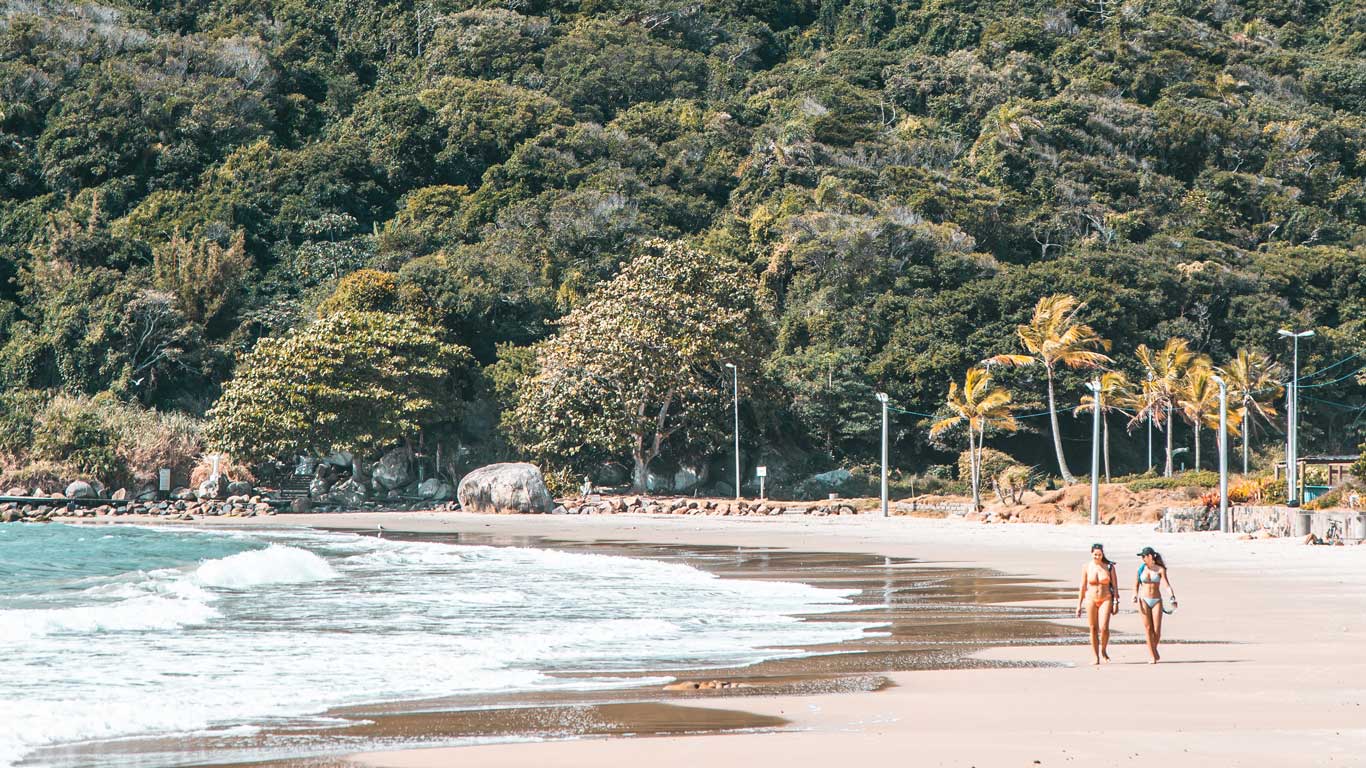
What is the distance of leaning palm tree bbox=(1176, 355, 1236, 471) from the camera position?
5641 cm

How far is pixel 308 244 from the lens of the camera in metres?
77.6

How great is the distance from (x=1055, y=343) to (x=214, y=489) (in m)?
35.0

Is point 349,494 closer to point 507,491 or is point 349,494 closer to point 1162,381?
point 507,491

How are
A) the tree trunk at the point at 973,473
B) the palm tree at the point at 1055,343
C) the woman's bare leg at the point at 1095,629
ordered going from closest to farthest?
the woman's bare leg at the point at 1095,629 < the tree trunk at the point at 973,473 < the palm tree at the point at 1055,343

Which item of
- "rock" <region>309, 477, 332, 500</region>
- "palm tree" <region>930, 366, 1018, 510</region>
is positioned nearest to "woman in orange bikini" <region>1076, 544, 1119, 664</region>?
"palm tree" <region>930, 366, 1018, 510</region>

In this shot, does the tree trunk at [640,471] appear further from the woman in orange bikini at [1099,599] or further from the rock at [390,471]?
the woman in orange bikini at [1099,599]

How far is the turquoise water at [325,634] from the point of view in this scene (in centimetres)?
1038

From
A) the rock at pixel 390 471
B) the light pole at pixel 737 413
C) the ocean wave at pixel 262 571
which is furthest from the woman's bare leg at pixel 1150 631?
the rock at pixel 390 471

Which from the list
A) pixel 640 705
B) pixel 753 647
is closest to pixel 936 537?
pixel 753 647

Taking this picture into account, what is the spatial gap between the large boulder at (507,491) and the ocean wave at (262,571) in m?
25.9

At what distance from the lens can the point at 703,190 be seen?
8438 centimetres

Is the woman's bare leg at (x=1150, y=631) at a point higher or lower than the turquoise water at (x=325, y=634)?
higher

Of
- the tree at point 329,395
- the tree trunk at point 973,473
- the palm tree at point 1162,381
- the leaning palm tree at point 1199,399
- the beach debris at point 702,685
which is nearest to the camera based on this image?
the beach debris at point 702,685

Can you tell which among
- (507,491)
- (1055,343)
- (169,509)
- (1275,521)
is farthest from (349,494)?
(1275,521)
